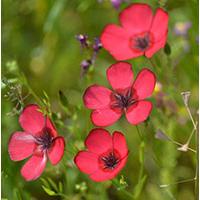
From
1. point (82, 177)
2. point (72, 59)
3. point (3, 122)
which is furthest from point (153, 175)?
point (72, 59)

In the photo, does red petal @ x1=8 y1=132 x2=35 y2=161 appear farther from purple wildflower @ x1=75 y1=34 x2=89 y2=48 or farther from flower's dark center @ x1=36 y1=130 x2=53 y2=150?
purple wildflower @ x1=75 y1=34 x2=89 y2=48

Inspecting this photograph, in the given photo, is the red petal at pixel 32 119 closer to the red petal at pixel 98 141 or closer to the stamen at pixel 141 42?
the red petal at pixel 98 141

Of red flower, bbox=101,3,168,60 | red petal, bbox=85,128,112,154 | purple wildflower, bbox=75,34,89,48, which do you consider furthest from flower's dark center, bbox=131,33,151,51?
red petal, bbox=85,128,112,154

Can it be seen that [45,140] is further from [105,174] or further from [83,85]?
[83,85]

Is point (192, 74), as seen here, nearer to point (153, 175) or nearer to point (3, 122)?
point (153, 175)

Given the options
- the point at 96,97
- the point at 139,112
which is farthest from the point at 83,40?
the point at 139,112

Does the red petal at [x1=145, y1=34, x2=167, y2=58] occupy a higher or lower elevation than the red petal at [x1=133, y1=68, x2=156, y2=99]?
higher

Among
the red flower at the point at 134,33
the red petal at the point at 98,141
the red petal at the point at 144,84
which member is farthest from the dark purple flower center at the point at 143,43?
the red petal at the point at 98,141
